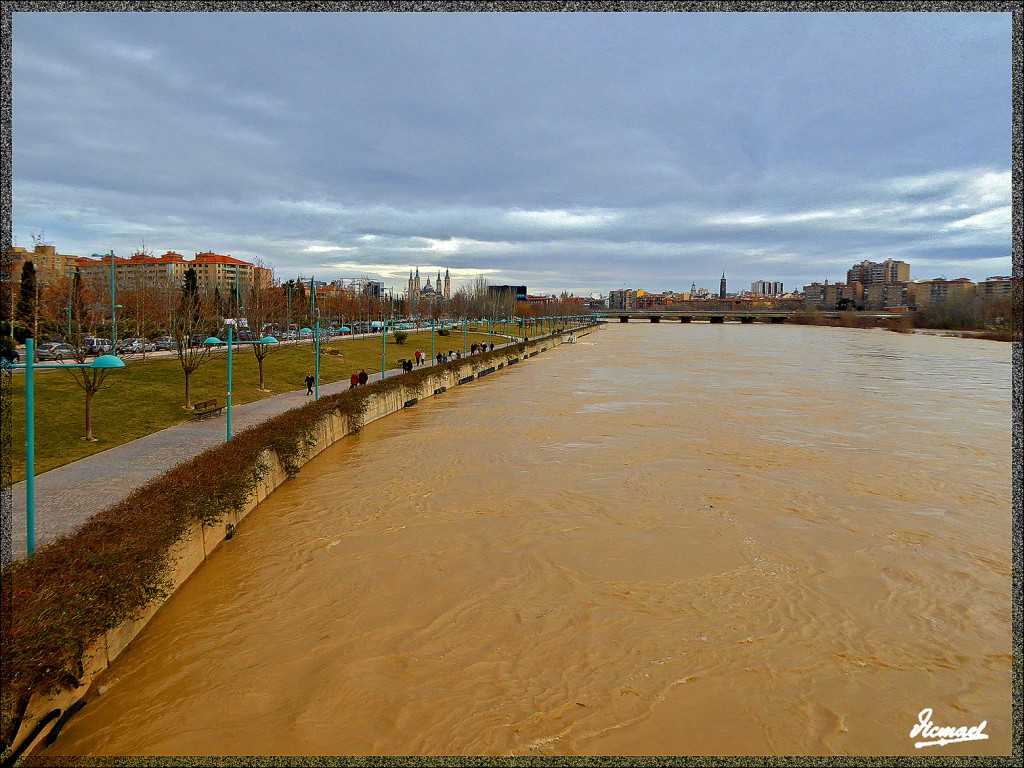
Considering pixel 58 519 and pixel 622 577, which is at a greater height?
pixel 58 519

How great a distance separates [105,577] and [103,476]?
6.84m

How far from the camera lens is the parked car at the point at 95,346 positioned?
2169 centimetres

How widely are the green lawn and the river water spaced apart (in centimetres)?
518

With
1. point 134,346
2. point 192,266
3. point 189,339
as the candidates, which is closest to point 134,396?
point 189,339

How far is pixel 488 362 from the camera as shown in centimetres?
4191

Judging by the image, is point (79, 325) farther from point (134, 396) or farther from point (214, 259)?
point (214, 259)

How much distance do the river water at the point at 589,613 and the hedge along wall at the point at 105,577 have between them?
47 centimetres

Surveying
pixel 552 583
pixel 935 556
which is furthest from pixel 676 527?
pixel 935 556

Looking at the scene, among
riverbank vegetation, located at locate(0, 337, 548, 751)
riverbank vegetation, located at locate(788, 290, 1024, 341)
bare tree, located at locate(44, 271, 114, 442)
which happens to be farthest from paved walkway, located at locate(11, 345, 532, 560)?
riverbank vegetation, located at locate(788, 290, 1024, 341)

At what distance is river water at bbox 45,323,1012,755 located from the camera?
247 inches

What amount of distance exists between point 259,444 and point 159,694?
22.6 ft

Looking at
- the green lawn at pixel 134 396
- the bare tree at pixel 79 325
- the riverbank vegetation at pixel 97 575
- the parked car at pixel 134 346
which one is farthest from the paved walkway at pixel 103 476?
the parked car at pixel 134 346

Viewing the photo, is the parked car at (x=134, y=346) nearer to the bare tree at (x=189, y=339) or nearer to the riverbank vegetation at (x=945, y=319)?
the bare tree at (x=189, y=339)

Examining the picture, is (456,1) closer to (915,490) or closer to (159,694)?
(159,694)
